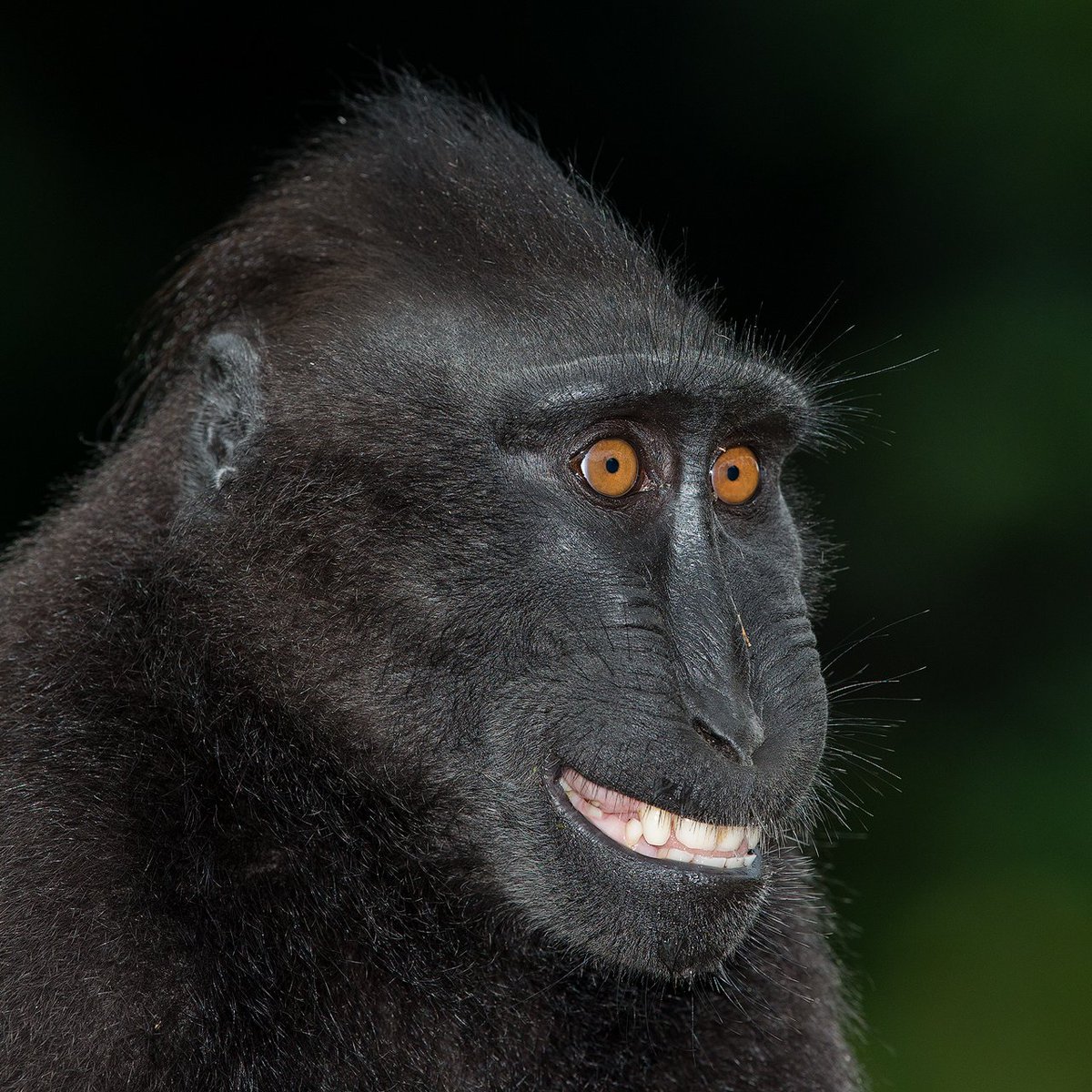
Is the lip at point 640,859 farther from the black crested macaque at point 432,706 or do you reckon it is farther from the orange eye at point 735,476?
the orange eye at point 735,476

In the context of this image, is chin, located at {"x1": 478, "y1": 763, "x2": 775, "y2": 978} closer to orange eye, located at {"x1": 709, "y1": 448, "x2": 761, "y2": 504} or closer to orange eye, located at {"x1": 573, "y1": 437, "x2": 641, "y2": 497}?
orange eye, located at {"x1": 573, "y1": 437, "x2": 641, "y2": 497}

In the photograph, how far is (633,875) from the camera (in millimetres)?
3930

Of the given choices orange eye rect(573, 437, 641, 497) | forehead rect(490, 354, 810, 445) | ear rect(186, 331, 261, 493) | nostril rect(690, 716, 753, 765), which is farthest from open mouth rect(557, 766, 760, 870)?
ear rect(186, 331, 261, 493)

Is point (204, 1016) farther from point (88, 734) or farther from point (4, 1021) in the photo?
point (88, 734)

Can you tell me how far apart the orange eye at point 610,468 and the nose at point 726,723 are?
2.13 feet

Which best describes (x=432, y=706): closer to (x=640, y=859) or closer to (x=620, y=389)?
(x=640, y=859)

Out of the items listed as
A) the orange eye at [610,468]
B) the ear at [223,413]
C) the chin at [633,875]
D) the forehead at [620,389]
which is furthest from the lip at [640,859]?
the ear at [223,413]

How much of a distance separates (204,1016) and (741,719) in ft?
5.08

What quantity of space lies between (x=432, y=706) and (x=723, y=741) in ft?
2.66

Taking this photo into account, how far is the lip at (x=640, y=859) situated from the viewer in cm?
392

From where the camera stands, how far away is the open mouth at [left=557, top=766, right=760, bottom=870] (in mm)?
3945

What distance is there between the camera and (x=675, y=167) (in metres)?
9.45

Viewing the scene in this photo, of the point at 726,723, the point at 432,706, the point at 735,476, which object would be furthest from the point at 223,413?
the point at 726,723

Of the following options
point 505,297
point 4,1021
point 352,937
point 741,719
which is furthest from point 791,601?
point 4,1021
